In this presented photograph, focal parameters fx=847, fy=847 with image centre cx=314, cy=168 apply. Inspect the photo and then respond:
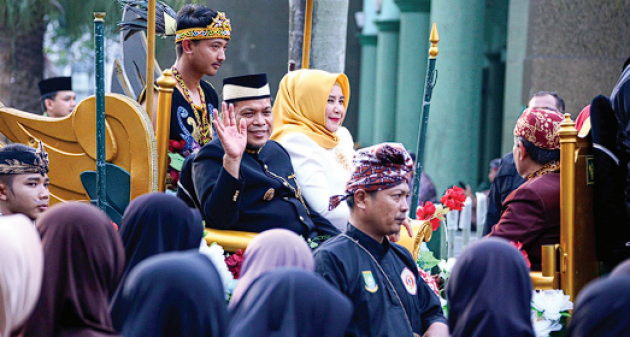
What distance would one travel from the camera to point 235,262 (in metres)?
4.11

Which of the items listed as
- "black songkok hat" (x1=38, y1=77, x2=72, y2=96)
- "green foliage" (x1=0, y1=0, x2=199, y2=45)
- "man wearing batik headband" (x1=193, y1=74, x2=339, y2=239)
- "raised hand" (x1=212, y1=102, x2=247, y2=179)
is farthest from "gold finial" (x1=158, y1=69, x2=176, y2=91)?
"green foliage" (x1=0, y1=0, x2=199, y2=45)

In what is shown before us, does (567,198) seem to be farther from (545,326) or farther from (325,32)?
(325,32)

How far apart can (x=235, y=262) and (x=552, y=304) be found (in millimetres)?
1539

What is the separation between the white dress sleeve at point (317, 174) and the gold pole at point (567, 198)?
1.13 metres

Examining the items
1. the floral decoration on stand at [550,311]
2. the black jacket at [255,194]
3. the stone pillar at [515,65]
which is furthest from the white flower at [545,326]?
the stone pillar at [515,65]

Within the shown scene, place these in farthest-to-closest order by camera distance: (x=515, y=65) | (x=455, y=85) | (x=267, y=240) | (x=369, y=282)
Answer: (x=455, y=85) < (x=515, y=65) < (x=369, y=282) < (x=267, y=240)

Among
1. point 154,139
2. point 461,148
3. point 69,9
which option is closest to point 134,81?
point 154,139

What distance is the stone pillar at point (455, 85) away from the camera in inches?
434

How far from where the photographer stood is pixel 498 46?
1912cm

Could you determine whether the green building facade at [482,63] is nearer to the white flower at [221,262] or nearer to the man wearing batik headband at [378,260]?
the white flower at [221,262]

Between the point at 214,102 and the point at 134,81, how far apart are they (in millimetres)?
1283

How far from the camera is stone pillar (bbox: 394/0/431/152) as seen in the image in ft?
47.8

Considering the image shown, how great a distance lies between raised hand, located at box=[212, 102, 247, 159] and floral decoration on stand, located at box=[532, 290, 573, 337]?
159 centimetres

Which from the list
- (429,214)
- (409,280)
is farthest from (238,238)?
(429,214)
